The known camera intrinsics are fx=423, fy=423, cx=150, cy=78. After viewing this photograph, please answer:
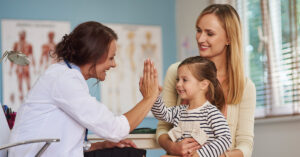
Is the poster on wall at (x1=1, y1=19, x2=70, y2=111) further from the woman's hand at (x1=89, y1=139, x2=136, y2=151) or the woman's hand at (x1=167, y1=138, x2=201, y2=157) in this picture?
the woman's hand at (x1=167, y1=138, x2=201, y2=157)

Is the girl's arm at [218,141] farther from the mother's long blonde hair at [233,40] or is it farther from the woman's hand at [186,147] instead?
the mother's long blonde hair at [233,40]

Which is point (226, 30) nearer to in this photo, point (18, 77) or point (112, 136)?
point (112, 136)

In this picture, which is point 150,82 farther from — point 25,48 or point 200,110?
point 25,48

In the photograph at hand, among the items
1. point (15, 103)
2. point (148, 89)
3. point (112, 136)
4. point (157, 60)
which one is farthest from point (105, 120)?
point (157, 60)

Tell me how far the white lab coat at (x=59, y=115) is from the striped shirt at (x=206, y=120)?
1.30ft

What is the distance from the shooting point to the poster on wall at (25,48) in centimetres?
412

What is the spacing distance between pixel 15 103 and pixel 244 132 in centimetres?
279

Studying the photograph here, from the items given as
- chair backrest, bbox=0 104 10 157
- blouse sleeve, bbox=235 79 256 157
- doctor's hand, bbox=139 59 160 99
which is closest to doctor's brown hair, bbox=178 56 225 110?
blouse sleeve, bbox=235 79 256 157

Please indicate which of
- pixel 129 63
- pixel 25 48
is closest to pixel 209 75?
pixel 129 63

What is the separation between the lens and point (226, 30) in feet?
6.60

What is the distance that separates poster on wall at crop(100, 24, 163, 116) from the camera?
442cm

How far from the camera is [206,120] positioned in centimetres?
179

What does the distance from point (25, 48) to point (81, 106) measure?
2897 mm

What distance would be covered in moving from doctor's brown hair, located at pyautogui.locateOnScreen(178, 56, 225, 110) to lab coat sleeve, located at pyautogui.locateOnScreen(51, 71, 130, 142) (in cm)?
47
